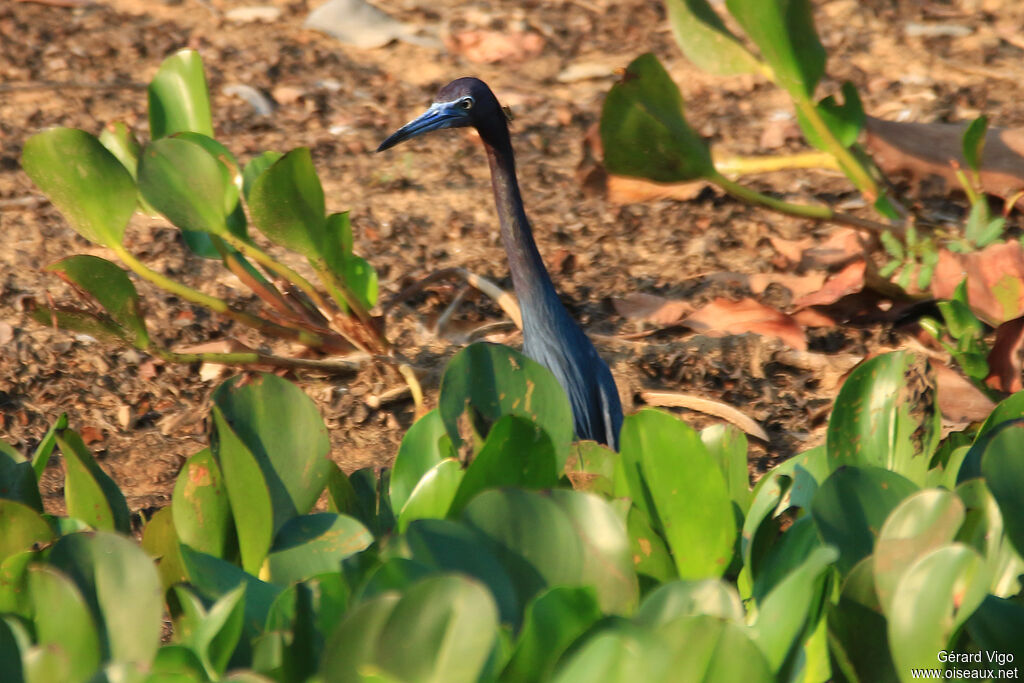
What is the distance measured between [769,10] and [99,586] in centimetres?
229

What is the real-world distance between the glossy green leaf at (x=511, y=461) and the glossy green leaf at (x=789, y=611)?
394mm

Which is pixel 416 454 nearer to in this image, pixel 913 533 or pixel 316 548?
pixel 316 548

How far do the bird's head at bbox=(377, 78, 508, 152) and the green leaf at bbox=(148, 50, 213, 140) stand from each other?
54 cm

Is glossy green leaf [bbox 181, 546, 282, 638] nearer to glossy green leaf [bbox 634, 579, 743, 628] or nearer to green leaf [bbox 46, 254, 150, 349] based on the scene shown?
glossy green leaf [bbox 634, 579, 743, 628]

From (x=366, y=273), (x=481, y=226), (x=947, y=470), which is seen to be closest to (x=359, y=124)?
(x=481, y=226)

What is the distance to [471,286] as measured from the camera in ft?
10.9

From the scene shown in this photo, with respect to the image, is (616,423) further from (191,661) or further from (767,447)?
(191,661)

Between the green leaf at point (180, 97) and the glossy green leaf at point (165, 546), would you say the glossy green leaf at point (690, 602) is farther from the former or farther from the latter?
the green leaf at point (180, 97)

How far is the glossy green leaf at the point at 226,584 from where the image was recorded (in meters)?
1.36

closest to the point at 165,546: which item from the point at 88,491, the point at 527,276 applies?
the point at 88,491

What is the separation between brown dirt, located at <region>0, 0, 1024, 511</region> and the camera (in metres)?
2.95

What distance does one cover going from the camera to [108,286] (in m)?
2.54

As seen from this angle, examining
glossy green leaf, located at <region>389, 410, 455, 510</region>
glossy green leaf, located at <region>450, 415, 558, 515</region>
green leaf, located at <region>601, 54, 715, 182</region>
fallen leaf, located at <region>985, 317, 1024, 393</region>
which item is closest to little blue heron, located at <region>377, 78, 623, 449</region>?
green leaf, located at <region>601, 54, 715, 182</region>

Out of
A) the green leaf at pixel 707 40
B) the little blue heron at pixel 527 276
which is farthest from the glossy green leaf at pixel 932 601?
the green leaf at pixel 707 40
